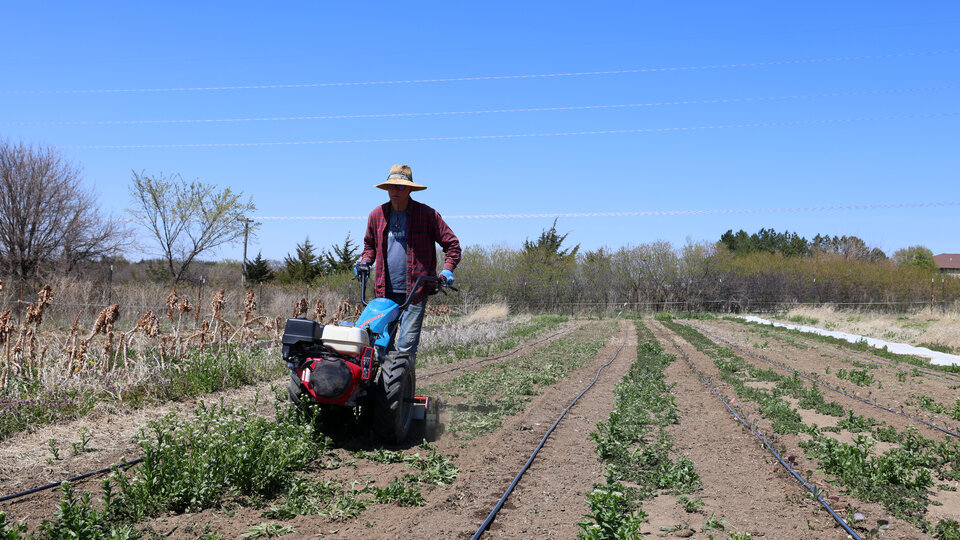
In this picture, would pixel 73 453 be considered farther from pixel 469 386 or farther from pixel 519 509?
pixel 469 386

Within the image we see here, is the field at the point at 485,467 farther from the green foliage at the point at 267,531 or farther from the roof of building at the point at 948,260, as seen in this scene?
the roof of building at the point at 948,260

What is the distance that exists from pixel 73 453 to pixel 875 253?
64.1 meters

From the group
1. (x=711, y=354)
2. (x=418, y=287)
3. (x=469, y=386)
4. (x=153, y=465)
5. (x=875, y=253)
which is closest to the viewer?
(x=153, y=465)

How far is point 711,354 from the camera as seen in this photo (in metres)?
14.4

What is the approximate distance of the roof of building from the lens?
8481cm

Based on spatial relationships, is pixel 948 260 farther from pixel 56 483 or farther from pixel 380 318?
pixel 56 483

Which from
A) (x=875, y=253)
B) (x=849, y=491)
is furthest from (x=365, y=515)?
(x=875, y=253)

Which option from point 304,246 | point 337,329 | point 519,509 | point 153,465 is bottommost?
point 519,509

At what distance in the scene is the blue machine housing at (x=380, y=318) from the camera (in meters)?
5.19

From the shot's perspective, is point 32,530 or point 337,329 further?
point 337,329

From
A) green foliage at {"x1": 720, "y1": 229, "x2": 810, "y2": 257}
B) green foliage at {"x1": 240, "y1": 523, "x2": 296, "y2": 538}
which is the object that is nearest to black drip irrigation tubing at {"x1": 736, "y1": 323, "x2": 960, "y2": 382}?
green foliage at {"x1": 240, "y1": 523, "x2": 296, "y2": 538}

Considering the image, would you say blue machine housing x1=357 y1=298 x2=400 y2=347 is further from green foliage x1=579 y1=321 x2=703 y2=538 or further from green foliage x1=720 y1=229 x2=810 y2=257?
green foliage x1=720 y1=229 x2=810 y2=257

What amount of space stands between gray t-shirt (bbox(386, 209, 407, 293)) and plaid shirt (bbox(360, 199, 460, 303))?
0.04 m

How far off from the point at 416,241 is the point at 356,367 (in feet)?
4.83
